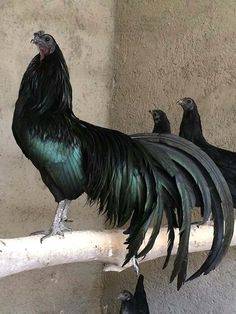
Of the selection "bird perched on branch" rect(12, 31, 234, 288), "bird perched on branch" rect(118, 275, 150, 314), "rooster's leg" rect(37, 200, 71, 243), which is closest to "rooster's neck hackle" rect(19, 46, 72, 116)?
"bird perched on branch" rect(12, 31, 234, 288)

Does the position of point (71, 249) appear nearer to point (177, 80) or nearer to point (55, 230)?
point (55, 230)

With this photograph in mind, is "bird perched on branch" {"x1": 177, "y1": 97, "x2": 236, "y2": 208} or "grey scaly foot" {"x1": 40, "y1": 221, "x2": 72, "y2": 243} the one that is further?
"bird perched on branch" {"x1": 177, "y1": 97, "x2": 236, "y2": 208}

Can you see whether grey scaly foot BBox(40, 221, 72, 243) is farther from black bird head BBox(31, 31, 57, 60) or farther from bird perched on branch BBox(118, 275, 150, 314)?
bird perched on branch BBox(118, 275, 150, 314)

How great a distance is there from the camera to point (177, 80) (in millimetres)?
2285

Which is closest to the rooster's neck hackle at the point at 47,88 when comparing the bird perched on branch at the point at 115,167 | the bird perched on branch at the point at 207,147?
the bird perched on branch at the point at 115,167

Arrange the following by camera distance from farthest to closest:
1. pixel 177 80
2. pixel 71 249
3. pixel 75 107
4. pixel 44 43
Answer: pixel 75 107 < pixel 177 80 < pixel 44 43 < pixel 71 249

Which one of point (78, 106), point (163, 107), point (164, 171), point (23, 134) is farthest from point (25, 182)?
point (164, 171)

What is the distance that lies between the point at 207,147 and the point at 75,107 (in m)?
0.94

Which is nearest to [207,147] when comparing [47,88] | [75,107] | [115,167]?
[115,167]

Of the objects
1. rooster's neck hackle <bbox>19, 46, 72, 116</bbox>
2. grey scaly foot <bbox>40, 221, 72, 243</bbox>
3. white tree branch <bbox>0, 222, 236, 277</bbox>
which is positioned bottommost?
white tree branch <bbox>0, 222, 236, 277</bbox>

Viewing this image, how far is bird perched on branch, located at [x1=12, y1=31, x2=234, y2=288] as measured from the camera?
1.29 meters

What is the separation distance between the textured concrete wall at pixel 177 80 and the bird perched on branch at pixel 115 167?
776mm

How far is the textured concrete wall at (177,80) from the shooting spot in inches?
81.7

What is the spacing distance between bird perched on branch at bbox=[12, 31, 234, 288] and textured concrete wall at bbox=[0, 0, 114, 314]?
79 cm
